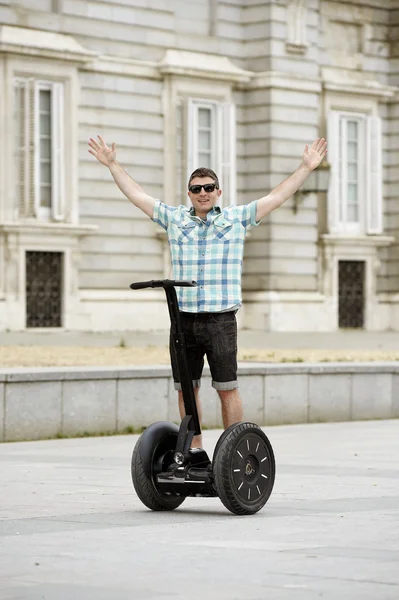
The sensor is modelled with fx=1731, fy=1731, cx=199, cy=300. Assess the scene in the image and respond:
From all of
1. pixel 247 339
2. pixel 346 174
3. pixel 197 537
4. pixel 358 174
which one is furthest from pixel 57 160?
pixel 197 537

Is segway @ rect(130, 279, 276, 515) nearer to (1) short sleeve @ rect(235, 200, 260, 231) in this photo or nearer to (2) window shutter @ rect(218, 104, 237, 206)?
(1) short sleeve @ rect(235, 200, 260, 231)

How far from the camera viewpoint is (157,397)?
595 inches

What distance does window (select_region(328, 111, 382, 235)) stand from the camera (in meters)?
37.2

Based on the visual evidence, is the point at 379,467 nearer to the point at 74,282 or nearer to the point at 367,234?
the point at 74,282

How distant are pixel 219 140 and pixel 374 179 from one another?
15.3 feet

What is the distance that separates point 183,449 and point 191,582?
2.39 metres

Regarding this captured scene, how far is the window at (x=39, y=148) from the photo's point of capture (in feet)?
101

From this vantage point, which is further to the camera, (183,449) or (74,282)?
(74,282)

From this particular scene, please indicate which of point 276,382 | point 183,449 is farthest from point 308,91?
point 183,449

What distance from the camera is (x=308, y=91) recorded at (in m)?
35.5

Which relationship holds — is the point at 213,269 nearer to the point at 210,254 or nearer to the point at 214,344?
the point at 210,254

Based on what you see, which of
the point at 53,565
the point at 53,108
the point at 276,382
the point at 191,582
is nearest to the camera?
the point at 191,582

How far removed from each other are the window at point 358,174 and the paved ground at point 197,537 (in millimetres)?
24813

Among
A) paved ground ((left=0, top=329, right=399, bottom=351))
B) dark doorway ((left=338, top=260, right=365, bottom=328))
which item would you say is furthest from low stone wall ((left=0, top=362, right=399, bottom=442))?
dark doorway ((left=338, top=260, right=365, bottom=328))
